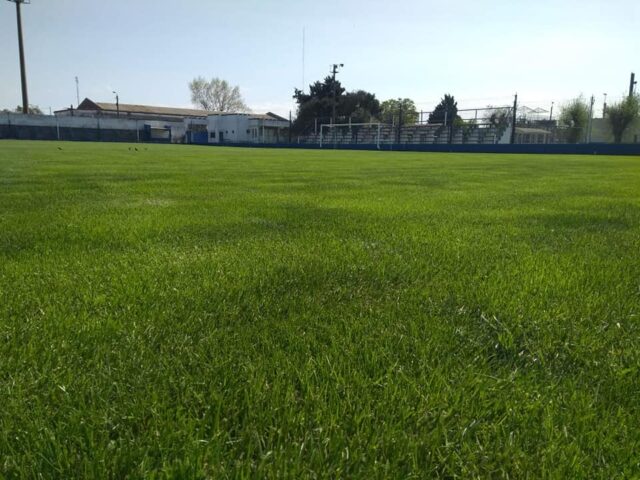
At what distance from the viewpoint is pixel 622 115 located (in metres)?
35.0

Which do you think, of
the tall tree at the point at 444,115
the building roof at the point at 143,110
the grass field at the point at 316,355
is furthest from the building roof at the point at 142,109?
the grass field at the point at 316,355

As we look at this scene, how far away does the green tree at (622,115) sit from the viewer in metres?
34.8

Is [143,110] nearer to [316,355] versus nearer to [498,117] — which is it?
[498,117]

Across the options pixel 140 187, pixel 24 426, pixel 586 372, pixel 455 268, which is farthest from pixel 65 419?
pixel 140 187

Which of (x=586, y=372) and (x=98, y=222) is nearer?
(x=586, y=372)

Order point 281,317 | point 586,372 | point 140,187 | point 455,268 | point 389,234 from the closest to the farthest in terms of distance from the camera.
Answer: point 586,372 < point 281,317 < point 455,268 < point 389,234 < point 140,187

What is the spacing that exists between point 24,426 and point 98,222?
8.58 feet

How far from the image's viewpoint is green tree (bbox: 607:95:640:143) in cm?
3484

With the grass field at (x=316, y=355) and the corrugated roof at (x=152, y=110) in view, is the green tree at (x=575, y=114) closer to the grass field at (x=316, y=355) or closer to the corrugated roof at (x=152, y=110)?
the grass field at (x=316, y=355)

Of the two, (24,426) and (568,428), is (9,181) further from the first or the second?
(568,428)

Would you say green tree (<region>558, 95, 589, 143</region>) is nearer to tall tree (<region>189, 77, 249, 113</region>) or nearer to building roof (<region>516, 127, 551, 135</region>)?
building roof (<region>516, 127, 551, 135</region>)

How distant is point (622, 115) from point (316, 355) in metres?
41.5

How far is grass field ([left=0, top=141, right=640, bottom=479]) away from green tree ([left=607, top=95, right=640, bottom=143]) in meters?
38.8

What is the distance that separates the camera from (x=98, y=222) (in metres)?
3.43
